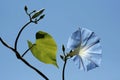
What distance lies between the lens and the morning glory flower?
0.71 meters

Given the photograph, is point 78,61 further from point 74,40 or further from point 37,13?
point 37,13

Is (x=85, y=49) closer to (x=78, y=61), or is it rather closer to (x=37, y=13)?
(x=78, y=61)

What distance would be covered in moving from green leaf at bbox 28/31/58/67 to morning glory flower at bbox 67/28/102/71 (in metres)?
0.06

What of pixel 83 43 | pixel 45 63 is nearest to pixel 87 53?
pixel 83 43

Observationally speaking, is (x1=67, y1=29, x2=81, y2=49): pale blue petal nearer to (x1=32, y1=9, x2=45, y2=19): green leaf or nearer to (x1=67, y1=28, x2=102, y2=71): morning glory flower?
(x1=67, y1=28, x2=102, y2=71): morning glory flower

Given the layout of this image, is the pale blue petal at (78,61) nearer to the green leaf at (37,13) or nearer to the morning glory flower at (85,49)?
the morning glory flower at (85,49)

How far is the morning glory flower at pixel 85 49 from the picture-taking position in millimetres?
705

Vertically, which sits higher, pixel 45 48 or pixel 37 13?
pixel 37 13

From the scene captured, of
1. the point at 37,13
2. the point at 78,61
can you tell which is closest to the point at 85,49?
the point at 78,61

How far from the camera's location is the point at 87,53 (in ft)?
2.44

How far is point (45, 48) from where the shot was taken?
79 cm

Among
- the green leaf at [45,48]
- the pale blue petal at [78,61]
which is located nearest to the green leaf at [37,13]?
the green leaf at [45,48]

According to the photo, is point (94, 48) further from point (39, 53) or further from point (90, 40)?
point (39, 53)

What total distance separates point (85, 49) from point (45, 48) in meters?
0.14
